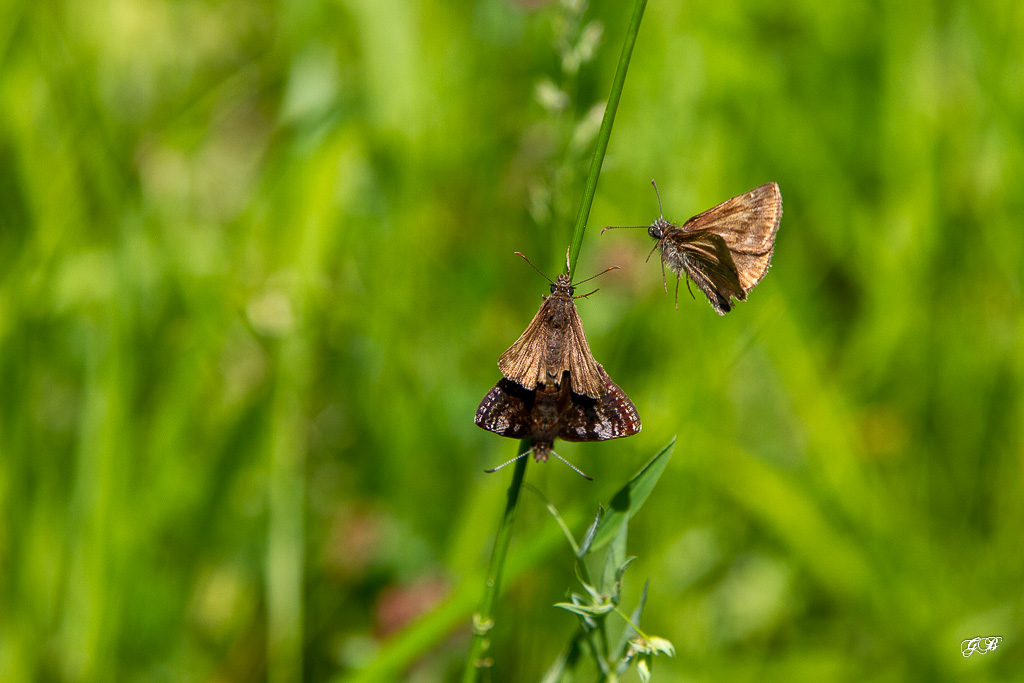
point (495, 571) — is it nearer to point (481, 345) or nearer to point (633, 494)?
point (633, 494)

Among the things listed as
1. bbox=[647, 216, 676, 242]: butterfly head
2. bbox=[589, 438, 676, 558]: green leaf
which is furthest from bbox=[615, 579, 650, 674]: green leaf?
bbox=[647, 216, 676, 242]: butterfly head

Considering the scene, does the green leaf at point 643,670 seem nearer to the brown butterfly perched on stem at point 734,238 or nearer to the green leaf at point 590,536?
the green leaf at point 590,536

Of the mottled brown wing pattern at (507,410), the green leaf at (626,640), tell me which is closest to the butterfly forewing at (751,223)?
the mottled brown wing pattern at (507,410)

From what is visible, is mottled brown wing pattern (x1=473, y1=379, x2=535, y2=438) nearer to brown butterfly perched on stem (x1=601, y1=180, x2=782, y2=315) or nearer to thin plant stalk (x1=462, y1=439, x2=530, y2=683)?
thin plant stalk (x1=462, y1=439, x2=530, y2=683)

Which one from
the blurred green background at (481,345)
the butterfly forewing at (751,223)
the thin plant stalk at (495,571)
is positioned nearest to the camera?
the thin plant stalk at (495,571)

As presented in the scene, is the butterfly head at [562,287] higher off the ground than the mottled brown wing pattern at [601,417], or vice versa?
the butterfly head at [562,287]

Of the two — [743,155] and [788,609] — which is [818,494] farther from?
[743,155]

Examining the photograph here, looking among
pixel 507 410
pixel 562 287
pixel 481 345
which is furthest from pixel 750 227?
pixel 481 345
